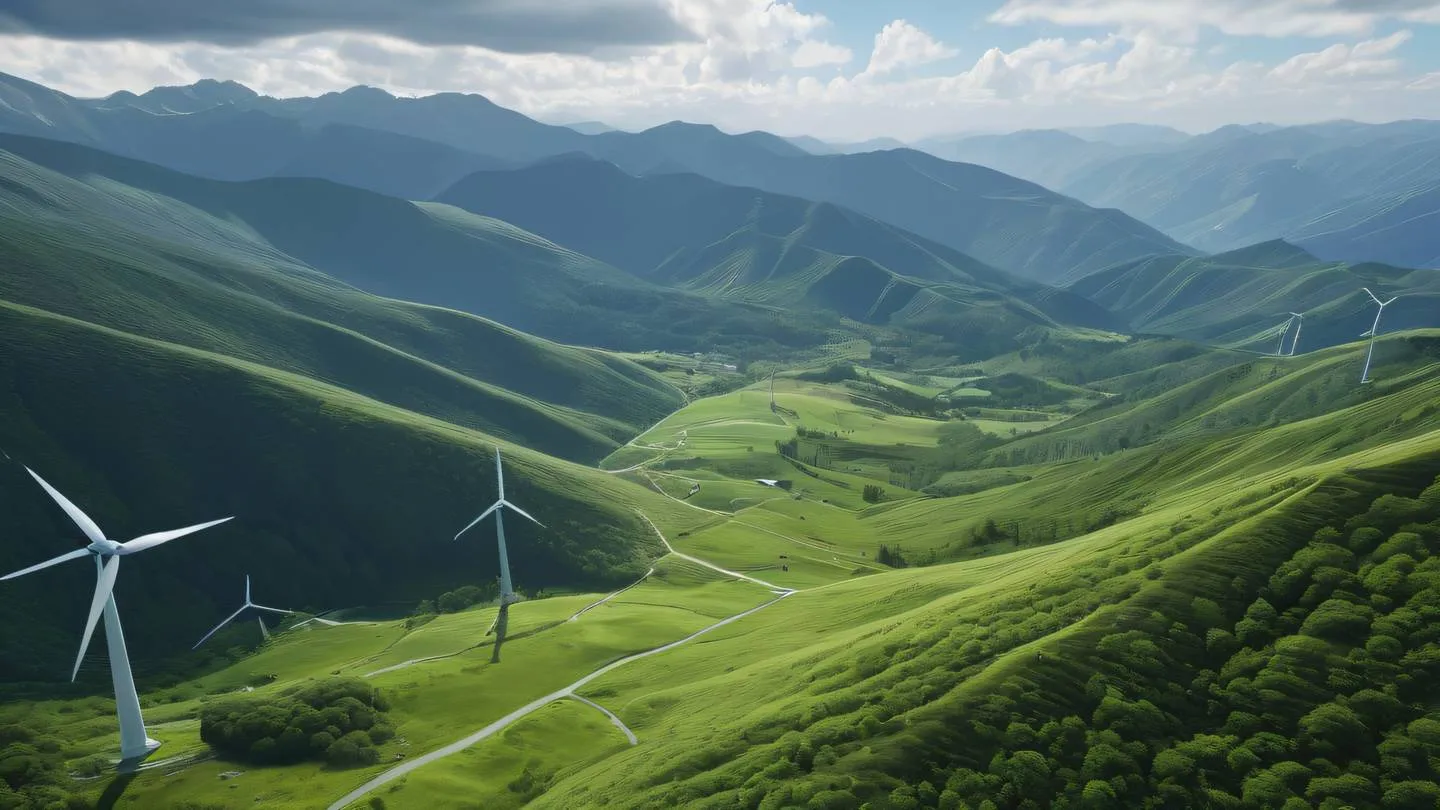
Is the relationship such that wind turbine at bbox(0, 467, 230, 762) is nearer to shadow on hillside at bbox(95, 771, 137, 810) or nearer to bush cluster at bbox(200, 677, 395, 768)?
shadow on hillside at bbox(95, 771, 137, 810)

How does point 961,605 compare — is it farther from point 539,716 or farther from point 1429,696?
point 539,716

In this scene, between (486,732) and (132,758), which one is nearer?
(132,758)

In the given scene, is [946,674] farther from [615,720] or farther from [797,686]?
[615,720]

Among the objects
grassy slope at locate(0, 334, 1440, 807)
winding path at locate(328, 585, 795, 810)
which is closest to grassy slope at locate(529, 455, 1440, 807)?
grassy slope at locate(0, 334, 1440, 807)

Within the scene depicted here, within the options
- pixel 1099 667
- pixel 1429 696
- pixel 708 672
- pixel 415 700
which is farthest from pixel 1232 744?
pixel 415 700

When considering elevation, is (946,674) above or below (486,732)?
above

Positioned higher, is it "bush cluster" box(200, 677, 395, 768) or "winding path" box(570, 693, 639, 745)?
"winding path" box(570, 693, 639, 745)

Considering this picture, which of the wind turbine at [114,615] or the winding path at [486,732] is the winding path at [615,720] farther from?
the wind turbine at [114,615]

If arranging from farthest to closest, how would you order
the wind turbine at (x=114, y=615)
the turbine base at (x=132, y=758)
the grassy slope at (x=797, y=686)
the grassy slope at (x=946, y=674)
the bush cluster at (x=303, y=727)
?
the bush cluster at (x=303, y=727) < the turbine base at (x=132, y=758) < the wind turbine at (x=114, y=615) < the grassy slope at (x=797, y=686) < the grassy slope at (x=946, y=674)

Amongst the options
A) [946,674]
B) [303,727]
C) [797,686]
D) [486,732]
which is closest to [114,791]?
[303,727]

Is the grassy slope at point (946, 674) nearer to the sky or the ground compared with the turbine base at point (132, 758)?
nearer to the sky

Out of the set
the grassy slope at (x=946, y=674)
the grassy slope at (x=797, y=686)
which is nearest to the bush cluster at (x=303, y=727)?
the grassy slope at (x=797, y=686)

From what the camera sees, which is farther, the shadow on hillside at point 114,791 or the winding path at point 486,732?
the shadow on hillside at point 114,791

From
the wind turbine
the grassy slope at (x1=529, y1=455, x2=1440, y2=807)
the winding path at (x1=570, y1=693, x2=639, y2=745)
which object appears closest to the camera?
the grassy slope at (x1=529, y1=455, x2=1440, y2=807)
